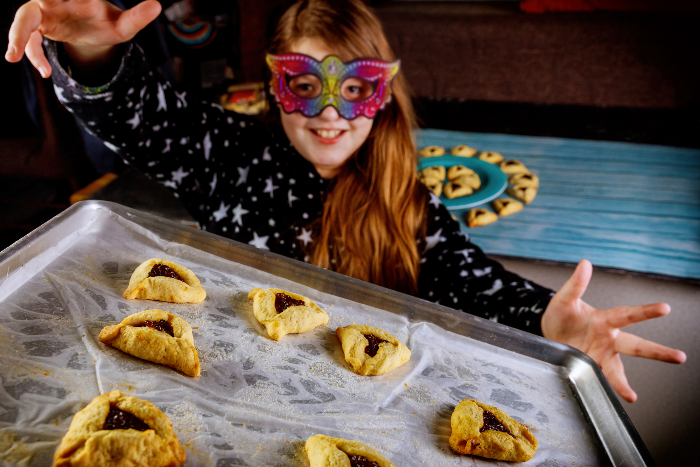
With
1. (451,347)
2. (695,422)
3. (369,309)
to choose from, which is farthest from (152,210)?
(695,422)

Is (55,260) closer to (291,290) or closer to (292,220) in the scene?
(291,290)

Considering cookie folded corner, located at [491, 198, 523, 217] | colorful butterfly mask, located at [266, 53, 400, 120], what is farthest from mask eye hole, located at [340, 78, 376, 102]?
cookie folded corner, located at [491, 198, 523, 217]

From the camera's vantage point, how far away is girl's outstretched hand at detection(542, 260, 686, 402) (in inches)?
40.4

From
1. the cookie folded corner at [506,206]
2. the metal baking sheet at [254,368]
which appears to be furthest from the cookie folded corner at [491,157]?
the metal baking sheet at [254,368]

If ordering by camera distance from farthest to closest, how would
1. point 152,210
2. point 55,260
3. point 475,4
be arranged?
point 475,4 → point 152,210 → point 55,260

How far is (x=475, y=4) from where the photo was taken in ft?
13.9

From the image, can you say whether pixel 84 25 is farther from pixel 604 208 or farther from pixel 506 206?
pixel 604 208

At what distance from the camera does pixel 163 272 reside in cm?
99

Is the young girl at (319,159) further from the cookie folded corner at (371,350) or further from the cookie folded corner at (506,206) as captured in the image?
the cookie folded corner at (506,206)

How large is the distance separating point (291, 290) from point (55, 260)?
49cm

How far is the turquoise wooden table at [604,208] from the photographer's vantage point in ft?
6.72

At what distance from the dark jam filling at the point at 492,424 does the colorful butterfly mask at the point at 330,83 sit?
881mm

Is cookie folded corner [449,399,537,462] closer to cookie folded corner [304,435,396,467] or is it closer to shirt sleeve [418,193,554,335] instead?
cookie folded corner [304,435,396,467]

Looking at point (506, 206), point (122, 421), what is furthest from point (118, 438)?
point (506, 206)
